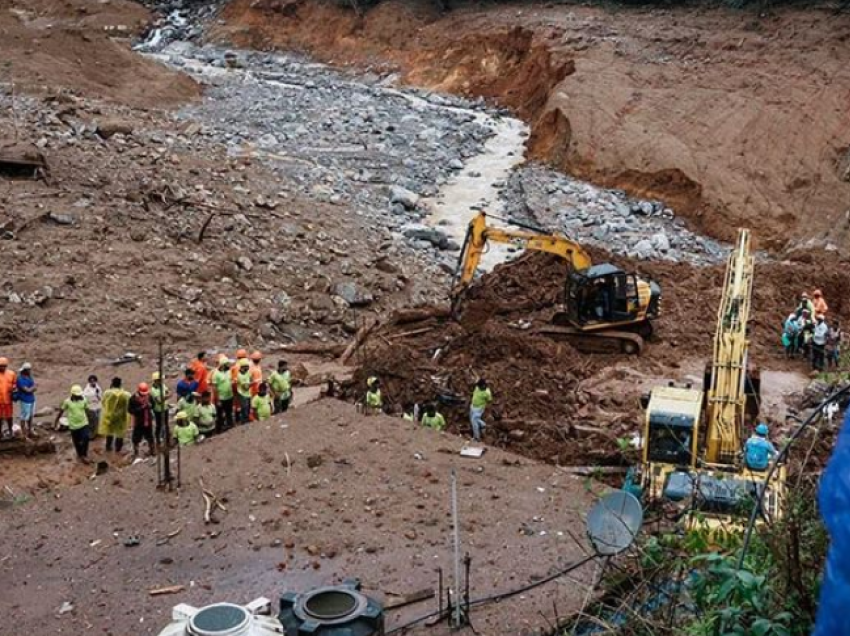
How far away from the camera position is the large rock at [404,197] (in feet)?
107

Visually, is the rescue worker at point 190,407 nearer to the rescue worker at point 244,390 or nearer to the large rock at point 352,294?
the rescue worker at point 244,390

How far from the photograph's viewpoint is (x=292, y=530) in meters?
12.0

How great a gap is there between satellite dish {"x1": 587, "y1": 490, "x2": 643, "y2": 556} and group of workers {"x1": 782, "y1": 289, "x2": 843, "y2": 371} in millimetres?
13158

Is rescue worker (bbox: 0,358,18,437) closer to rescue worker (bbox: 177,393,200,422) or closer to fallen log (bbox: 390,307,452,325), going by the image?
rescue worker (bbox: 177,393,200,422)

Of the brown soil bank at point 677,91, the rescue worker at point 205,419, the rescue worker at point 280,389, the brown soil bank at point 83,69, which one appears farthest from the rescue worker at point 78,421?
the brown soil bank at point 83,69

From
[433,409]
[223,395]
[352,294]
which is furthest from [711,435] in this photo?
[352,294]

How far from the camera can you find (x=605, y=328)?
843 inches

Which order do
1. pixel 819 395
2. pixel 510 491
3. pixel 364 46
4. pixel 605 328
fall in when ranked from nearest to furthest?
pixel 510 491 < pixel 819 395 < pixel 605 328 < pixel 364 46

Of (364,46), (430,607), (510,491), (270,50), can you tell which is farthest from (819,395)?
(270,50)

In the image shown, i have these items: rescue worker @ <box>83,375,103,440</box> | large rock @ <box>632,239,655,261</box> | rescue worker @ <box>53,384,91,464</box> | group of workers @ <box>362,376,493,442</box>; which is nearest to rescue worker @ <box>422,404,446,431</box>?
group of workers @ <box>362,376,493,442</box>

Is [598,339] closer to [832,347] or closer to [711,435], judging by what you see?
[832,347]

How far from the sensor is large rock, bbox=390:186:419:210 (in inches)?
1278

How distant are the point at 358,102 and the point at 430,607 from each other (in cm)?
3440

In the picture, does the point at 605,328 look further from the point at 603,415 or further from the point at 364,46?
the point at 364,46
